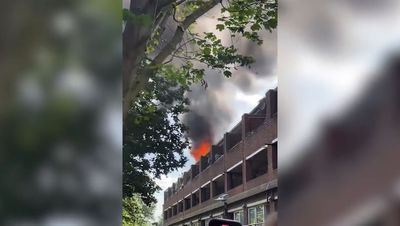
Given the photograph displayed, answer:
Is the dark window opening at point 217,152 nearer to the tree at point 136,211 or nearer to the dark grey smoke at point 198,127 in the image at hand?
the dark grey smoke at point 198,127

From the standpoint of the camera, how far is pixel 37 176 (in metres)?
0.55

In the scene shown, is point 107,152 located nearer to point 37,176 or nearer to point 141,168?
point 37,176

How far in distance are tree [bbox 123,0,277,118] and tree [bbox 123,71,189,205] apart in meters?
0.03

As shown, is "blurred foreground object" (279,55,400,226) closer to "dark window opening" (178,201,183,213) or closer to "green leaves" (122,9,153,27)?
"dark window opening" (178,201,183,213)

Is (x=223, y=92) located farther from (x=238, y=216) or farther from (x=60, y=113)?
(x=60, y=113)

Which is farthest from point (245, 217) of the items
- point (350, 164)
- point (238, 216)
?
point (350, 164)

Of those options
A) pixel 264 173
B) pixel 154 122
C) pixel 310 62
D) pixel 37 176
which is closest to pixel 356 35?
pixel 310 62

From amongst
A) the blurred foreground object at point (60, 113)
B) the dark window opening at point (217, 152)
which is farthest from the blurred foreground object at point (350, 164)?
the blurred foreground object at point (60, 113)

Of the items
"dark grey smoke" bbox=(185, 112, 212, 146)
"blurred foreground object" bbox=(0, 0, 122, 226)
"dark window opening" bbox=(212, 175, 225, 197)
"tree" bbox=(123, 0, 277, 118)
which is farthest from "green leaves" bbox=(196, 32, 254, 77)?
"blurred foreground object" bbox=(0, 0, 122, 226)

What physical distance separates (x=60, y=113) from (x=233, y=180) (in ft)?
1.39

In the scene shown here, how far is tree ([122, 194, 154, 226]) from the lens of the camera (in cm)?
76

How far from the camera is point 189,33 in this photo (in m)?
0.93

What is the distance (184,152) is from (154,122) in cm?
8

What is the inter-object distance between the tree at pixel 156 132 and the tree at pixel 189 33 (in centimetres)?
3
